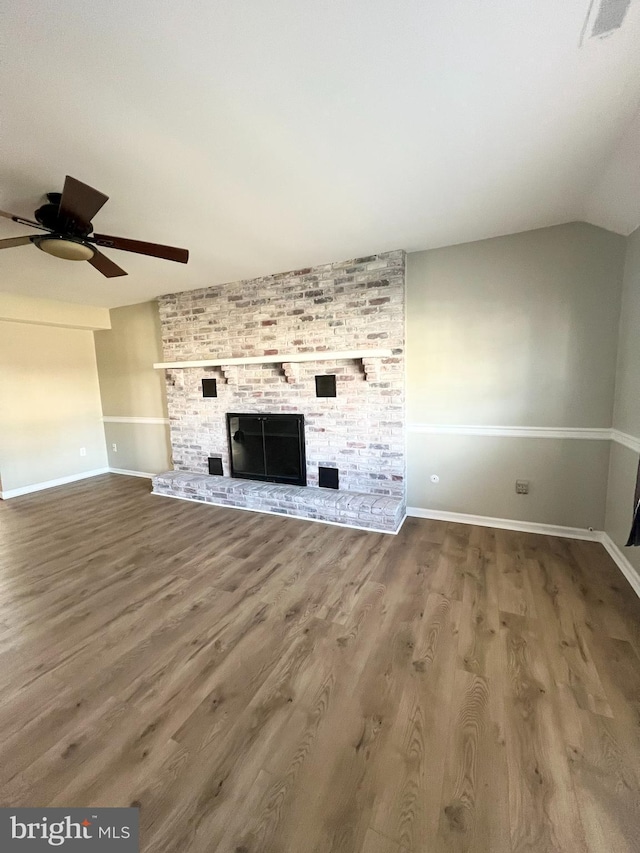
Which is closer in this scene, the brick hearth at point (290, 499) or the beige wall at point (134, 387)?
the brick hearth at point (290, 499)

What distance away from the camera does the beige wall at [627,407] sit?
2.45m

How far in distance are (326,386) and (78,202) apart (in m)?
2.47

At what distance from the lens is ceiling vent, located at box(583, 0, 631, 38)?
111cm

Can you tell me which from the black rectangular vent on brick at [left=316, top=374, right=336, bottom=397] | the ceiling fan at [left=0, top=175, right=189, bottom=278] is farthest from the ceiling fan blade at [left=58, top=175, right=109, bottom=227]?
the black rectangular vent on brick at [left=316, top=374, right=336, bottom=397]

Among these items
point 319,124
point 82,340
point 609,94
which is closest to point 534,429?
point 609,94

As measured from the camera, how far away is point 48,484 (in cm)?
513

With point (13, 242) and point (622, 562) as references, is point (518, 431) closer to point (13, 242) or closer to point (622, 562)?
point (622, 562)

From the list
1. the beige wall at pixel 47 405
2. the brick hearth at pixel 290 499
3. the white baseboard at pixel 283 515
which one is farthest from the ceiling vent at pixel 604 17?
the beige wall at pixel 47 405

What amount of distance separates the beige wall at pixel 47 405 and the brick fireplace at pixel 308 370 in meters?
1.92

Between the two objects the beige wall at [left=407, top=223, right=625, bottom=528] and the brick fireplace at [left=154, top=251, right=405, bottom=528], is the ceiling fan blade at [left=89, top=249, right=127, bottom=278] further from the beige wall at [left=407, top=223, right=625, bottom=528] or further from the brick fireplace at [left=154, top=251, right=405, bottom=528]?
the beige wall at [left=407, top=223, right=625, bottom=528]

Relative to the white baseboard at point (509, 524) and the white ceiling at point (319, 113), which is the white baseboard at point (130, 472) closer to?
the white ceiling at point (319, 113)

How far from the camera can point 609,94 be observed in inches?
59.1

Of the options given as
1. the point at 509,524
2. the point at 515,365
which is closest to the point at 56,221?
the point at 515,365

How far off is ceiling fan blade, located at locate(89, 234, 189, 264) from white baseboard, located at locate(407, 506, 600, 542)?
3084mm
